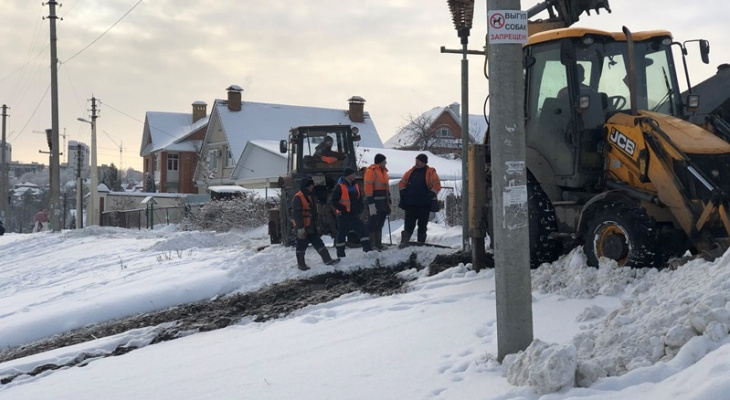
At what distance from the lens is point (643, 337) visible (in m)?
4.74

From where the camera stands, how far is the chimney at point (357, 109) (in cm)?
4595

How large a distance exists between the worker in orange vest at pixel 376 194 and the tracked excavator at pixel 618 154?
349cm

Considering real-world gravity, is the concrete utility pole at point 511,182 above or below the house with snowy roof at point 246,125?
below

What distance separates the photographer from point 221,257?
47.9 ft

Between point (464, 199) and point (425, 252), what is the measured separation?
1.42 metres

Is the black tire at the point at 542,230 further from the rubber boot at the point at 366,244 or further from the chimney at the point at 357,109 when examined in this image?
the chimney at the point at 357,109

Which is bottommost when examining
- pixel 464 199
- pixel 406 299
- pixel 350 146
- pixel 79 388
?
pixel 79 388

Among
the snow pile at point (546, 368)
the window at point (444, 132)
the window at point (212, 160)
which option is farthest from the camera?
the window at point (444, 132)

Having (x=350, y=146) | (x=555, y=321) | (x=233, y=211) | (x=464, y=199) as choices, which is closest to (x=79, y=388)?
(x=555, y=321)

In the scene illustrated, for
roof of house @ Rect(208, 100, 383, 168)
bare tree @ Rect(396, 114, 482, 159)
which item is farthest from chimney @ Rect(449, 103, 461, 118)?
roof of house @ Rect(208, 100, 383, 168)

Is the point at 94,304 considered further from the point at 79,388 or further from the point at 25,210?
the point at 25,210

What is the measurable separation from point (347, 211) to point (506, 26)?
7691 mm

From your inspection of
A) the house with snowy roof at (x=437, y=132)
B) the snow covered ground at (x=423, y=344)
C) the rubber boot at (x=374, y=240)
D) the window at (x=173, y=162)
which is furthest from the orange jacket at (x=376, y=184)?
the window at (x=173, y=162)

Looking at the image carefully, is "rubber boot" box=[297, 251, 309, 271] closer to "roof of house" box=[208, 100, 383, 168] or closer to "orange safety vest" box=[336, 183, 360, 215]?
"orange safety vest" box=[336, 183, 360, 215]
